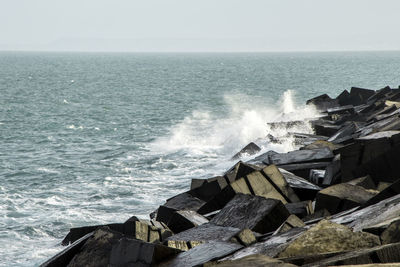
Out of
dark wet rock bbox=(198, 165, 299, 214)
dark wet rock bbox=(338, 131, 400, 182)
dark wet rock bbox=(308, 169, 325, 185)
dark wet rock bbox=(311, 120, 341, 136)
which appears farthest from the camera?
dark wet rock bbox=(311, 120, 341, 136)

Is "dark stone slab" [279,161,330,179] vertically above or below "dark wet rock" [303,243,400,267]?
below

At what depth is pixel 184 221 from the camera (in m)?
9.30

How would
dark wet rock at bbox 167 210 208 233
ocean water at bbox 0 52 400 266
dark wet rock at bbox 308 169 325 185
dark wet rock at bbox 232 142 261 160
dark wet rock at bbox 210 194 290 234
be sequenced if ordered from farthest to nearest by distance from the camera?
dark wet rock at bbox 232 142 261 160 → ocean water at bbox 0 52 400 266 → dark wet rock at bbox 308 169 325 185 → dark wet rock at bbox 167 210 208 233 → dark wet rock at bbox 210 194 290 234

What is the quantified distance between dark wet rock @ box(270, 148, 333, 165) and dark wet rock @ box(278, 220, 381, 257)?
7.69 m

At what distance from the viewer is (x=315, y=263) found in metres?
5.20

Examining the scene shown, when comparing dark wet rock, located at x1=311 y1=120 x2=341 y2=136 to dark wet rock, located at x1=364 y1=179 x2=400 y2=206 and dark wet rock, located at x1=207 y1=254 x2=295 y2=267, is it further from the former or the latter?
dark wet rock, located at x1=207 y1=254 x2=295 y2=267

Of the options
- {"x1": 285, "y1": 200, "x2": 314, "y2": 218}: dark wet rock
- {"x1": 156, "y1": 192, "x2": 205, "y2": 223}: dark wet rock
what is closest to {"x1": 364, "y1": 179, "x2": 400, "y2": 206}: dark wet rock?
{"x1": 285, "y1": 200, "x2": 314, "y2": 218}: dark wet rock

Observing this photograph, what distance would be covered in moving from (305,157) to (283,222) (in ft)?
20.3

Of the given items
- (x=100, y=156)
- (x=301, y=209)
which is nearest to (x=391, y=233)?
(x=301, y=209)

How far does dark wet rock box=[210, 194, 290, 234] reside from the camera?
8000 millimetres

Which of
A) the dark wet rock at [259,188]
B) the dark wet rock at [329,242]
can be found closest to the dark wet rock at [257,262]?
the dark wet rock at [329,242]

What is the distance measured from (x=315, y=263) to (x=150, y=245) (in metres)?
1.72

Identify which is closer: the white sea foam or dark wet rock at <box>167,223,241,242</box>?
dark wet rock at <box>167,223,241,242</box>

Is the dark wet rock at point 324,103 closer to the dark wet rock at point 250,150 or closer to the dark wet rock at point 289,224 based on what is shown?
the dark wet rock at point 250,150
